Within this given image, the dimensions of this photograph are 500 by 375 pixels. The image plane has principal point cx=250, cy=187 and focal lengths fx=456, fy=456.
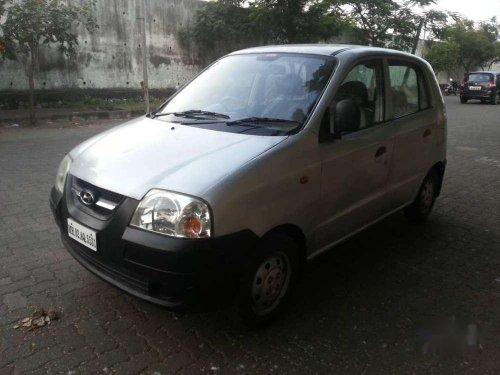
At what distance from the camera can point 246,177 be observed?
2.53m

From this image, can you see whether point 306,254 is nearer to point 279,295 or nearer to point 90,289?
point 279,295

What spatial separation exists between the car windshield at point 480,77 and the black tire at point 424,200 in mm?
21341

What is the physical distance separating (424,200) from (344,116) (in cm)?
216

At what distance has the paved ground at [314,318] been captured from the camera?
8.53 feet

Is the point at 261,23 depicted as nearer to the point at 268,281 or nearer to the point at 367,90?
the point at 367,90

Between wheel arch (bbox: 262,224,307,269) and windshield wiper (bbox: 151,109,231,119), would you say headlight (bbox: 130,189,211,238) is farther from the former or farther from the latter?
windshield wiper (bbox: 151,109,231,119)

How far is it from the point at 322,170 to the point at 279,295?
87cm

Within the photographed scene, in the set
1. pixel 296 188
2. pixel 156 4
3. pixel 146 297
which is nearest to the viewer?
pixel 146 297

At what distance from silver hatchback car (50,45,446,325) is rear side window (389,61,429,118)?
0.02 m

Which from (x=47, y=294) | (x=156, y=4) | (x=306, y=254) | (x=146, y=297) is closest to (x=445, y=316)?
(x=306, y=254)

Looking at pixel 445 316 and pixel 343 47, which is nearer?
pixel 445 316

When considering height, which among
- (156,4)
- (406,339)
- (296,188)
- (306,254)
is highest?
(156,4)

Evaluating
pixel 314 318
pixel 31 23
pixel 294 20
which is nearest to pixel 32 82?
pixel 31 23

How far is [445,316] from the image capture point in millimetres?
3129
